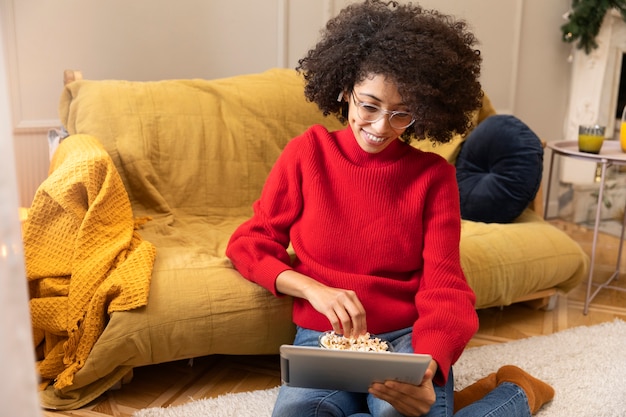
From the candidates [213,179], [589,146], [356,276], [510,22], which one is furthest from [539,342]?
[510,22]

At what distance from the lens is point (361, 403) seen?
1302mm

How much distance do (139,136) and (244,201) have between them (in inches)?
15.5

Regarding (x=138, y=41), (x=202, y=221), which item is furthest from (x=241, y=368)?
(x=138, y=41)

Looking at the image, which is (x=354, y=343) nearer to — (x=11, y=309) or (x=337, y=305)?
(x=337, y=305)

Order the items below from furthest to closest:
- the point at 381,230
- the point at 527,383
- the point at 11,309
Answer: the point at 527,383 < the point at 381,230 < the point at 11,309

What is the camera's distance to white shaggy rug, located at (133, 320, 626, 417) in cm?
162

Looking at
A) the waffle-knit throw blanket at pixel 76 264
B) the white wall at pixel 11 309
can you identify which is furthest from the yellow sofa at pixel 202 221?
the white wall at pixel 11 309

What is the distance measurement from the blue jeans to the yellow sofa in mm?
318

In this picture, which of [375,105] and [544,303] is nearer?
[375,105]

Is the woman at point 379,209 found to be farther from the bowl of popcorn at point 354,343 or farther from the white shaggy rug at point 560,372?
the white shaggy rug at point 560,372

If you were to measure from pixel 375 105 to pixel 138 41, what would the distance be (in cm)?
150

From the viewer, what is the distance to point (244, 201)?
7.29ft

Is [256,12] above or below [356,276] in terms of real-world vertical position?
above

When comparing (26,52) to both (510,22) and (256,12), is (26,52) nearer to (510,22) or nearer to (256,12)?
(256,12)
